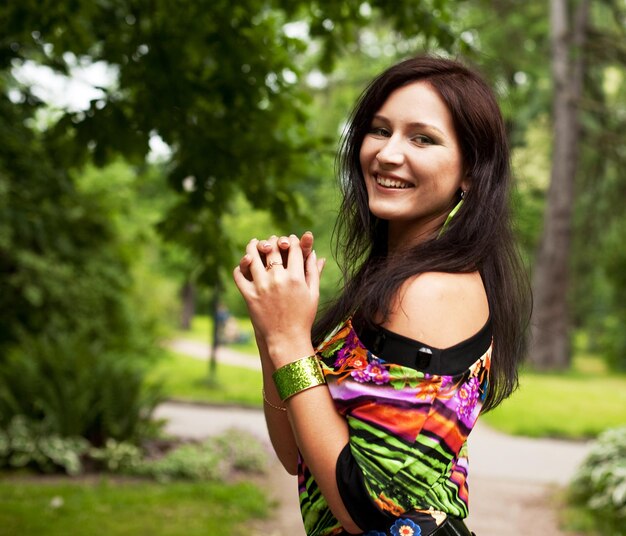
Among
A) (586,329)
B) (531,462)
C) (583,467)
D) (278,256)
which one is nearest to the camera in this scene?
(278,256)

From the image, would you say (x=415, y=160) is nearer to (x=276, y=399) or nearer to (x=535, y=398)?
(x=276, y=399)

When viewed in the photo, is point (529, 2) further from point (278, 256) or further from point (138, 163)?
point (278, 256)

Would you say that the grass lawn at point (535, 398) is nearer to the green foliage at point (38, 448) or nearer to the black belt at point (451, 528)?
the green foliage at point (38, 448)

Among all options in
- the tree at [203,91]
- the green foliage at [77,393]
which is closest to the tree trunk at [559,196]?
the green foliage at [77,393]

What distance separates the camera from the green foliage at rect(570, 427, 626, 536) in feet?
20.4

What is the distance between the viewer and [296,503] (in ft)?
22.0

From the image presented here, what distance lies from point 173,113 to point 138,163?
0.45 meters

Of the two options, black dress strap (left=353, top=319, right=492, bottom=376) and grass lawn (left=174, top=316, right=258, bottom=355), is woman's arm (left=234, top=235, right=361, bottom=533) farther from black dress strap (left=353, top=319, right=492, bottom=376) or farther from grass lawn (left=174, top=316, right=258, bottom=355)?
grass lawn (left=174, top=316, right=258, bottom=355)

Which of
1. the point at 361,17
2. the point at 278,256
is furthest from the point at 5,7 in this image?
the point at 278,256

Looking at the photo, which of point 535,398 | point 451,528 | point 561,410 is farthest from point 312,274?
point 535,398

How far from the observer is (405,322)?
1.47m

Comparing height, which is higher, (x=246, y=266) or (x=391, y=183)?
(x=391, y=183)

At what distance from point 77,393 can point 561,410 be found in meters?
7.54

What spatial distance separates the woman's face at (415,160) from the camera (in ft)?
5.37
